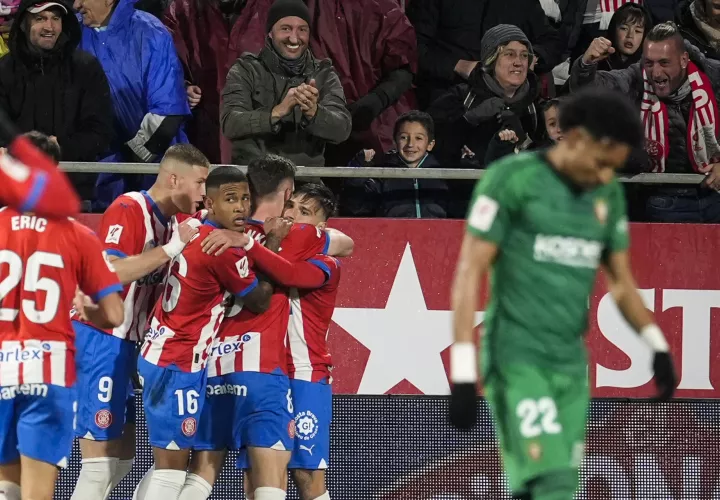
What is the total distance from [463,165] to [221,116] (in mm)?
1678

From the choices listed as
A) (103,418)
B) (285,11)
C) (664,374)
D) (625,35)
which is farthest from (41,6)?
(664,374)

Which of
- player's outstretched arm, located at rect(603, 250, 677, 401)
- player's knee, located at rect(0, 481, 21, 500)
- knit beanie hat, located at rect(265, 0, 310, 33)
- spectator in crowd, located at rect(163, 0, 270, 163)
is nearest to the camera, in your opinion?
player's outstretched arm, located at rect(603, 250, 677, 401)

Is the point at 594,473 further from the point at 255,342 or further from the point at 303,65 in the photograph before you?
the point at 303,65

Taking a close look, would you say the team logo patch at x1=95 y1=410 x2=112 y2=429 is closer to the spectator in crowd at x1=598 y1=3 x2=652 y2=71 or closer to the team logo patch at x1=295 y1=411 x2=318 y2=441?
the team logo patch at x1=295 y1=411 x2=318 y2=441

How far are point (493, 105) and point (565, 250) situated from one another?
4.25m

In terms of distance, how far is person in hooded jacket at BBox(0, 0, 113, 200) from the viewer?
879cm

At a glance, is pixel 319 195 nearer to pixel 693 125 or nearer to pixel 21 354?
pixel 21 354

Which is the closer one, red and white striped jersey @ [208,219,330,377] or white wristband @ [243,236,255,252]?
white wristband @ [243,236,255,252]

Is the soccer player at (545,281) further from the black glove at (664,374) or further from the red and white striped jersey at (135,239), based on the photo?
the red and white striped jersey at (135,239)

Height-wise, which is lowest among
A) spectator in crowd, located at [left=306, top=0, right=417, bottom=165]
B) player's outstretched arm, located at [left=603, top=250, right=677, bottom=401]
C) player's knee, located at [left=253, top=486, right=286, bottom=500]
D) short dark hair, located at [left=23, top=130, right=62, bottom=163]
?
player's knee, located at [left=253, top=486, right=286, bottom=500]

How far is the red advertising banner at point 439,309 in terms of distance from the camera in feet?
28.4

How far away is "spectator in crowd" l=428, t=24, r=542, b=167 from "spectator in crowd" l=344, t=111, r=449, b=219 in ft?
1.01

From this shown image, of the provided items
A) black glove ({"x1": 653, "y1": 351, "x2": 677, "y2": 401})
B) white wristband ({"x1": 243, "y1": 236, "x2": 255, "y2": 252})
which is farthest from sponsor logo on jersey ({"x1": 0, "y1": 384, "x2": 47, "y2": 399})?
black glove ({"x1": 653, "y1": 351, "x2": 677, "y2": 401})

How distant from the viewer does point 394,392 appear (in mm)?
8664
